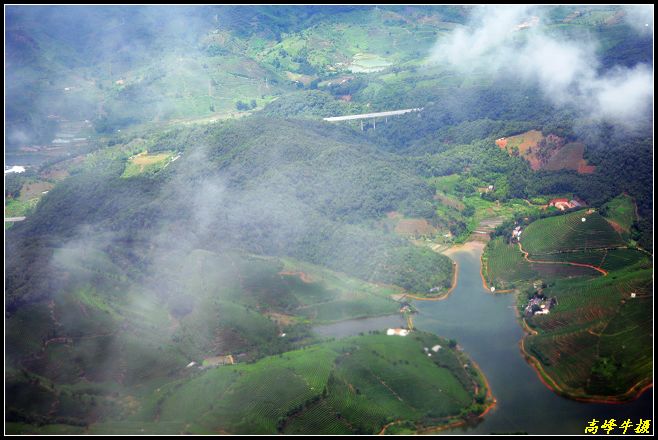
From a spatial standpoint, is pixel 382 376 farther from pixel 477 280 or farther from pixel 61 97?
pixel 61 97

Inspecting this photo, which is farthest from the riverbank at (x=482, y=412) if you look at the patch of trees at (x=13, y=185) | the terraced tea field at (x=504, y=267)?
the patch of trees at (x=13, y=185)

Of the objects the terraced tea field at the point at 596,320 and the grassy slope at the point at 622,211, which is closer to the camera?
the terraced tea field at the point at 596,320

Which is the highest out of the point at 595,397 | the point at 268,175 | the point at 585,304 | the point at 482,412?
the point at 585,304

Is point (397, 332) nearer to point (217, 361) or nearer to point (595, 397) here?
point (217, 361)

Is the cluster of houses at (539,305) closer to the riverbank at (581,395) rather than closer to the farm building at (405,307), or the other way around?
the riverbank at (581,395)

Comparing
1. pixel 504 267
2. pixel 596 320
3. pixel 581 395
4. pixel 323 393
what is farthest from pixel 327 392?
pixel 504 267

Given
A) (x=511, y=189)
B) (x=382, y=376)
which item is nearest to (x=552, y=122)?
(x=511, y=189)
